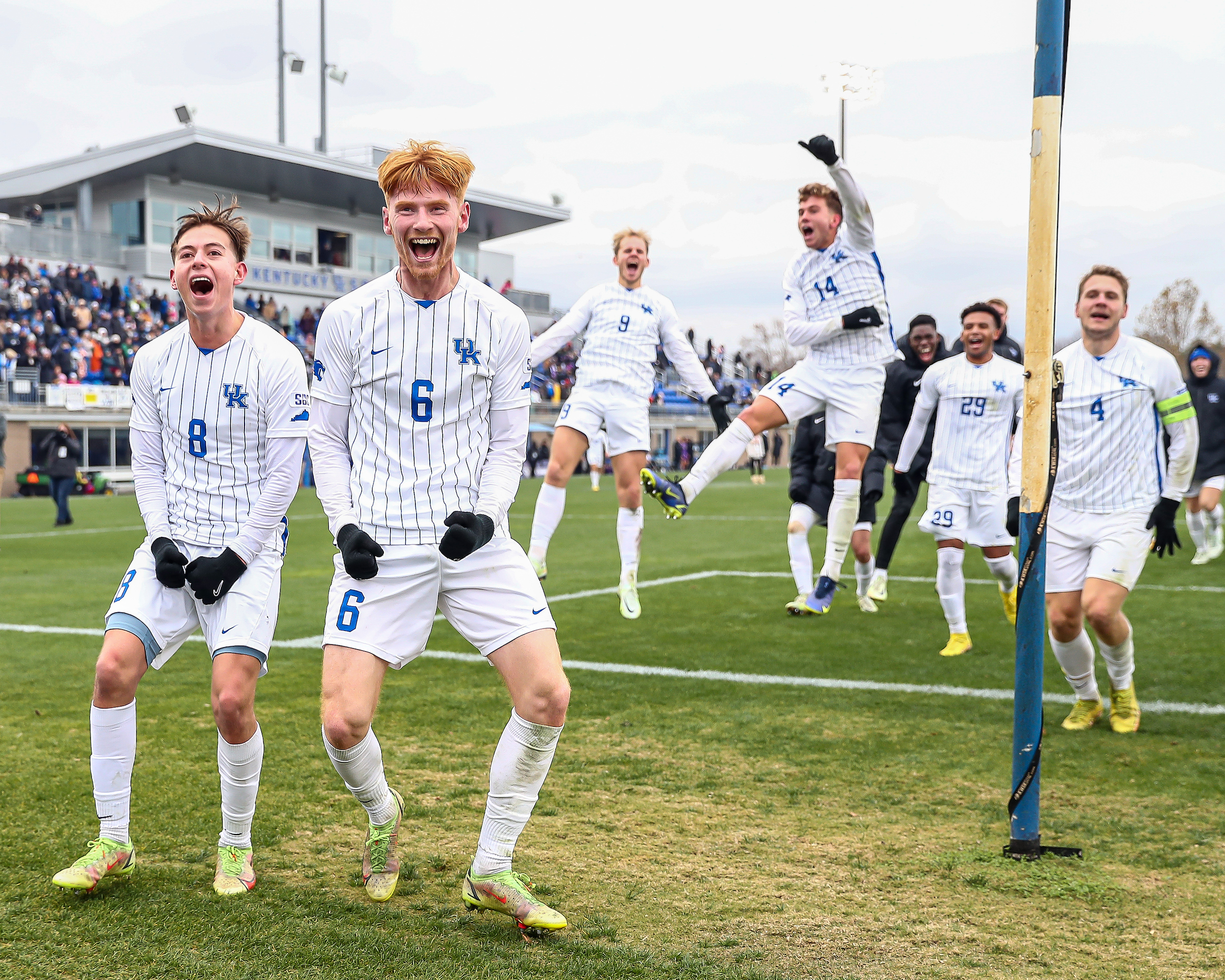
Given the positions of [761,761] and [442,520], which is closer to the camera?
[442,520]

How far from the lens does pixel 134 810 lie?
15.4 ft

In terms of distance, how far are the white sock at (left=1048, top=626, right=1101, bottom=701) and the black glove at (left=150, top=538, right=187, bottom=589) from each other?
411 cm

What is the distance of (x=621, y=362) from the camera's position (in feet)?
30.6

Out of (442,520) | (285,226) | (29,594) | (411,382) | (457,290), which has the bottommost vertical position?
(29,594)

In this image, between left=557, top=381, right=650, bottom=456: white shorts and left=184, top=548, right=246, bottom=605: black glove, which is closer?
left=184, top=548, right=246, bottom=605: black glove

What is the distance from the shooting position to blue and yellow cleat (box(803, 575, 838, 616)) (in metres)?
9.76

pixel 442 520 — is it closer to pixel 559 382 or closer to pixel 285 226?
pixel 559 382

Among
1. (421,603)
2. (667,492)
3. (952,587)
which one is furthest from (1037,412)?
(952,587)

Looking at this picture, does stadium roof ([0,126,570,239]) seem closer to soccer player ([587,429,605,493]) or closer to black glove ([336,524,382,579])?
soccer player ([587,429,605,493])

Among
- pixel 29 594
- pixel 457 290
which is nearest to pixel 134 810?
pixel 457 290

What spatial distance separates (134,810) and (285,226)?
1956 inches

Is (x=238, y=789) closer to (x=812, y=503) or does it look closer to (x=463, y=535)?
(x=463, y=535)

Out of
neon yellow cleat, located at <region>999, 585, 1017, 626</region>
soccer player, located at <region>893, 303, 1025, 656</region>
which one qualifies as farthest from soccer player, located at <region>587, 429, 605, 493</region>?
neon yellow cleat, located at <region>999, 585, 1017, 626</region>

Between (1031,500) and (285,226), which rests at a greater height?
(285,226)
